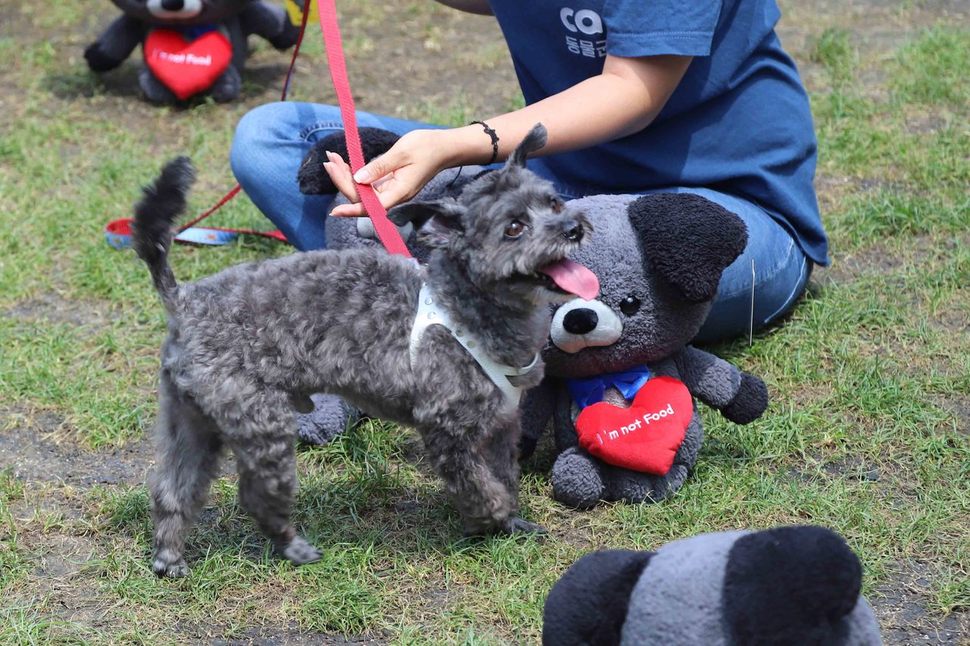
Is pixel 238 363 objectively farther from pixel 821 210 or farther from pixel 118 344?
pixel 821 210

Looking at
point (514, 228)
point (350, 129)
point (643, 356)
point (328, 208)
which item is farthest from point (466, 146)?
point (328, 208)

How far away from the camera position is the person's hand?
9.64ft

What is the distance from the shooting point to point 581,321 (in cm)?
312

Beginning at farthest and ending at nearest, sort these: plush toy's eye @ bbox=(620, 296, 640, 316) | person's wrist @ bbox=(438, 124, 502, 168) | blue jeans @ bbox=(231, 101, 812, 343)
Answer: blue jeans @ bbox=(231, 101, 812, 343) < plush toy's eye @ bbox=(620, 296, 640, 316) < person's wrist @ bbox=(438, 124, 502, 168)

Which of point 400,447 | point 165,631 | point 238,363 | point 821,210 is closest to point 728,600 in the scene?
point 238,363

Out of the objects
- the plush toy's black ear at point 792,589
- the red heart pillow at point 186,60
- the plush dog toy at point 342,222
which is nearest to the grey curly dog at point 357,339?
the plush dog toy at point 342,222

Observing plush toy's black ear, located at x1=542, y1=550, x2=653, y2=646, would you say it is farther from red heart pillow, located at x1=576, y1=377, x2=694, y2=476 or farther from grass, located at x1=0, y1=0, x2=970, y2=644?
red heart pillow, located at x1=576, y1=377, x2=694, y2=476

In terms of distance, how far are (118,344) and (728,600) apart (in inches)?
112

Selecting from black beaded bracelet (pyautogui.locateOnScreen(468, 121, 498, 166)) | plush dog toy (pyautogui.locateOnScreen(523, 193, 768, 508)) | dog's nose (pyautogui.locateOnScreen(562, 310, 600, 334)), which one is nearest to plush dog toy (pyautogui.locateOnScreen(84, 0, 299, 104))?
black beaded bracelet (pyautogui.locateOnScreen(468, 121, 498, 166))

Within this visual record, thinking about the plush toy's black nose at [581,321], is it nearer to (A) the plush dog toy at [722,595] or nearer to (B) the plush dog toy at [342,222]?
(B) the plush dog toy at [342,222]

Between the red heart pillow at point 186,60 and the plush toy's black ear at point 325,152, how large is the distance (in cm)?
259

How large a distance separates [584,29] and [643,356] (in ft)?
3.39

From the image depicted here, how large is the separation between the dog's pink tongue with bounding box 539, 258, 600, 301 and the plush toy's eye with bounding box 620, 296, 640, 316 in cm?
45

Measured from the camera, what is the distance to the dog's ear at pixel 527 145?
9.12 ft
